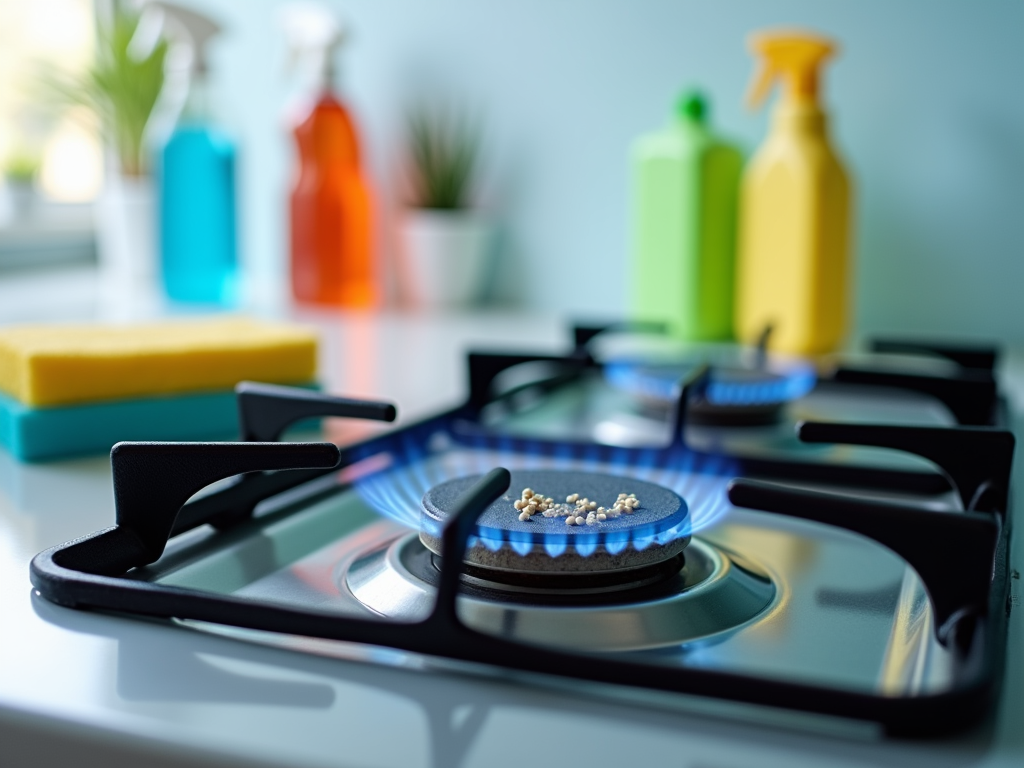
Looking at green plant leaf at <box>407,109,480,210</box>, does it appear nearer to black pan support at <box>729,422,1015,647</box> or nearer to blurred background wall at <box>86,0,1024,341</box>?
blurred background wall at <box>86,0,1024,341</box>

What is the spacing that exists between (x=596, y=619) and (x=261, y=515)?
0.71 ft

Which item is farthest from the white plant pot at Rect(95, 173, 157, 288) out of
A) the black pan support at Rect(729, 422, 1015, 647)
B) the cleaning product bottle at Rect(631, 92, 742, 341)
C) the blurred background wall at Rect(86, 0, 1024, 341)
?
the black pan support at Rect(729, 422, 1015, 647)

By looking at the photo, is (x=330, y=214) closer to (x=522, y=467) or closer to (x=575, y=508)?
(x=522, y=467)

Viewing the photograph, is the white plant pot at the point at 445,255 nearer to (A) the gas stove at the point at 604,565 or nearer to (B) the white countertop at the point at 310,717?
(A) the gas stove at the point at 604,565

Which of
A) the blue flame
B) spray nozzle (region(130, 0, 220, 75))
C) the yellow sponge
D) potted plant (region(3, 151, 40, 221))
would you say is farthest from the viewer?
potted plant (region(3, 151, 40, 221))

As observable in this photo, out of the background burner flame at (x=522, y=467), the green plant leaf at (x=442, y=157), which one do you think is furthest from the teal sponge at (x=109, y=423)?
the green plant leaf at (x=442, y=157)

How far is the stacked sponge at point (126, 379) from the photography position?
2.06 feet

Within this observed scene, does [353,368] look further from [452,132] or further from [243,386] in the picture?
[452,132]

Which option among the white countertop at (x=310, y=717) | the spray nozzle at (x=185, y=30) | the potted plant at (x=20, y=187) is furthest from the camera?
the potted plant at (x=20, y=187)

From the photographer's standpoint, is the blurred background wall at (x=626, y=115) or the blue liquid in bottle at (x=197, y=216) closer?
the blurred background wall at (x=626, y=115)

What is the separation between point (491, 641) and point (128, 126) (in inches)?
49.5

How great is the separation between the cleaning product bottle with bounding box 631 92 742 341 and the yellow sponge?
440mm

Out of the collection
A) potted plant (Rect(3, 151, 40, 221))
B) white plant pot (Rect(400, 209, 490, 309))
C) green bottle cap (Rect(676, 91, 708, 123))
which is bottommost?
white plant pot (Rect(400, 209, 490, 309))

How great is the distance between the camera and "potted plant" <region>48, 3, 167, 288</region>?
1.40m
